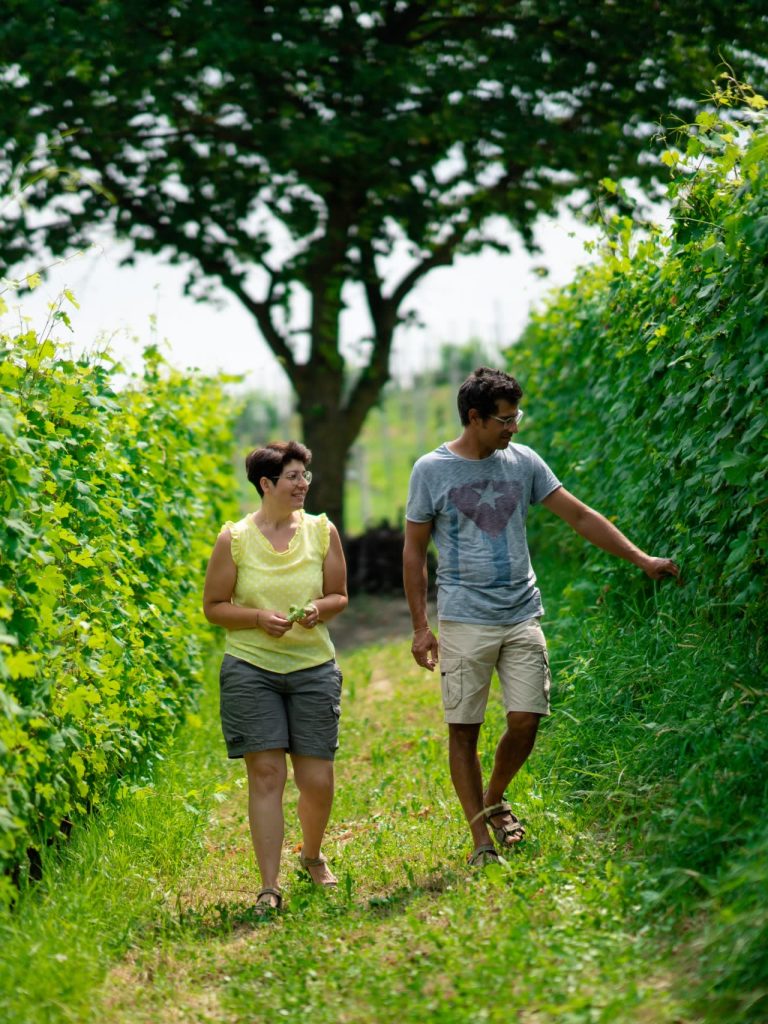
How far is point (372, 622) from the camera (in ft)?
50.4

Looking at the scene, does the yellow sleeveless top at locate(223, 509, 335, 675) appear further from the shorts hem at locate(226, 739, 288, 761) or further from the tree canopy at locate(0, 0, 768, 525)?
the tree canopy at locate(0, 0, 768, 525)

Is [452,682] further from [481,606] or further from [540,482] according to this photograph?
[540,482]

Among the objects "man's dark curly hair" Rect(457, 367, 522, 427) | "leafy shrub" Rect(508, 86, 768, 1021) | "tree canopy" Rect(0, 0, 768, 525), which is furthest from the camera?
"tree canopy" Rect(0, 0, 768, 525)

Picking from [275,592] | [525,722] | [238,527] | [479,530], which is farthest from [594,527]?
[238,527]

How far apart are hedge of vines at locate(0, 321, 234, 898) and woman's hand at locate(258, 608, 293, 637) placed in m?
0.73

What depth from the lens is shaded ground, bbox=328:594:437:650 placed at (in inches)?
551

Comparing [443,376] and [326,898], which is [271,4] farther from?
[443,376]

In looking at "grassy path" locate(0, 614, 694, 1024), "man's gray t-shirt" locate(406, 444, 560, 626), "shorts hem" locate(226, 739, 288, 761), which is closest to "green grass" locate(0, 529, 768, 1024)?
"grassy path" locate(0, 614, 694, 1024)

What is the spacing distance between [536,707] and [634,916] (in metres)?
1.21

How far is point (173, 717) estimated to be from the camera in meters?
7.66

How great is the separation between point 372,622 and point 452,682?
10037mm

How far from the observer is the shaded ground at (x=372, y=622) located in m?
14.0

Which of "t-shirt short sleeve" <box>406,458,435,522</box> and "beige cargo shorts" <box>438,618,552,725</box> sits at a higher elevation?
"t-shirt short sleeve" <box>406,458,435,522</box>

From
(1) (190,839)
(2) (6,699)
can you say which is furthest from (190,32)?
(2) (6,699)
